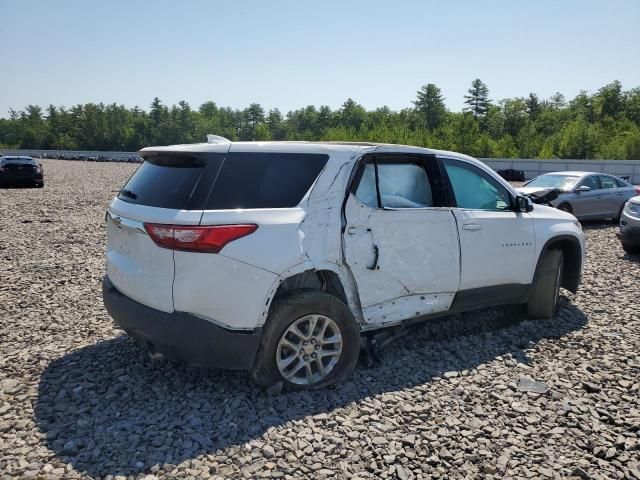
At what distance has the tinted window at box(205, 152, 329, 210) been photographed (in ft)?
11.0

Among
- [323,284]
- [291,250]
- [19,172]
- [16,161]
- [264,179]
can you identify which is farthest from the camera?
[16,161]

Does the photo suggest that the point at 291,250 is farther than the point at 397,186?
No

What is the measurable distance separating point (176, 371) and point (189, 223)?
1.43 meters

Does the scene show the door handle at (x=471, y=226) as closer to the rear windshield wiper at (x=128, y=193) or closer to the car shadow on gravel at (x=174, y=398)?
the car shadow on gravel at (x=174, y=398)

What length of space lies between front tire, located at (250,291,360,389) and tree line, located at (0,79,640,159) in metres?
61.0

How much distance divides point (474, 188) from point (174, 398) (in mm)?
3177

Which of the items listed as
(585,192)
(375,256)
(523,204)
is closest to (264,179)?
(375,256)

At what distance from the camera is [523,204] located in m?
4.89

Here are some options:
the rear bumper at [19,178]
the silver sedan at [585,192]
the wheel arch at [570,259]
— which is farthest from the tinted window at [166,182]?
the rear bumper at [19,178]

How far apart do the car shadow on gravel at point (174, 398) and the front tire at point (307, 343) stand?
0.13 metres

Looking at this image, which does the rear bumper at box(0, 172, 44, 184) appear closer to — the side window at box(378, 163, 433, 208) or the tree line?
the side window at box(378, 163, 433, 208)

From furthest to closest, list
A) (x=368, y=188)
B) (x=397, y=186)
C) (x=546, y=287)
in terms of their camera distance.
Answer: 1. (x=546, y=287)
2. (x=397, y=186)
3. (x=368, y=188)

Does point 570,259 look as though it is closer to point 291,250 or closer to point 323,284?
point 323,284

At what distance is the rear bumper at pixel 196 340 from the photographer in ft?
10.5
